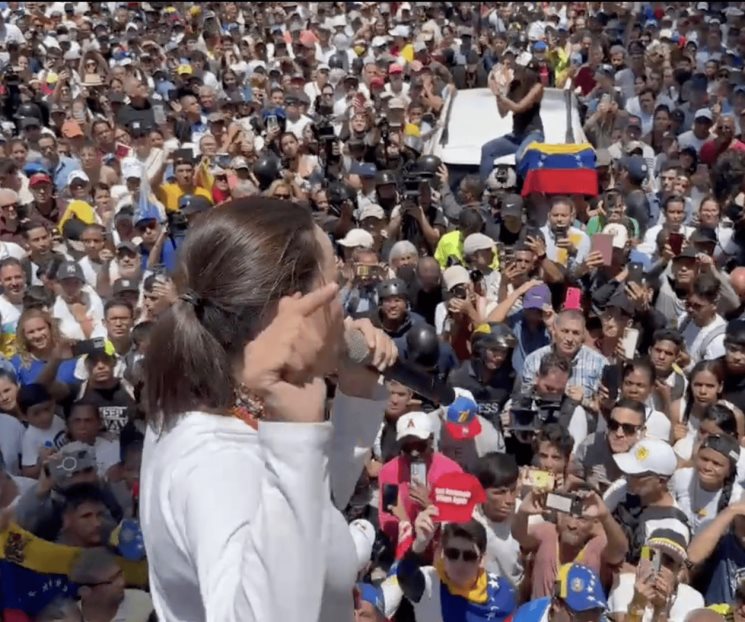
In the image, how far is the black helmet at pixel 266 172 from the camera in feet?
26.3

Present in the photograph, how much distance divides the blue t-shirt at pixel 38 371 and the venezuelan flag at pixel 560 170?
3601 mm

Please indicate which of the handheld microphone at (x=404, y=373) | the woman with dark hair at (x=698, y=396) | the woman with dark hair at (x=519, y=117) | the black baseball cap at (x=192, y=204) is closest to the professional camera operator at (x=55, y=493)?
the handheld microphone at (x=404, y=373)

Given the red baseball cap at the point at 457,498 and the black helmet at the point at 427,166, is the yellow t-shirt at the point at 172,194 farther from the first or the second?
the red baseball cap at the point at 457,498

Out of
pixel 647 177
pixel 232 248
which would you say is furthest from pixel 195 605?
pixel 647 177

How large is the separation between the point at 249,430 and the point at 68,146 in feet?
26.4

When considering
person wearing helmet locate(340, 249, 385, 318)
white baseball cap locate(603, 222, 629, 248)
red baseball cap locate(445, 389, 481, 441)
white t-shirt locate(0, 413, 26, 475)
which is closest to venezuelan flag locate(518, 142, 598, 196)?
white baseball cap locate(603, 222, 629, 248)

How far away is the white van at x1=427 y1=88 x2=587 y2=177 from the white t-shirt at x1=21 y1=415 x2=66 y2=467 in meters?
5.24

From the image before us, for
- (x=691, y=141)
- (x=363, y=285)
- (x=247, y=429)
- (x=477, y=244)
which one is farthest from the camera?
(x=691, y=141)

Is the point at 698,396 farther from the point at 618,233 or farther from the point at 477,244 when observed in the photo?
the point at 618,233

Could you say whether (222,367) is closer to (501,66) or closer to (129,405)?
(129,405)

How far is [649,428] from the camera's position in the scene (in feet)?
14.4

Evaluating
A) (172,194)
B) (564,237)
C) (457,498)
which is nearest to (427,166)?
(564,237)

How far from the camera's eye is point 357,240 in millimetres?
6293

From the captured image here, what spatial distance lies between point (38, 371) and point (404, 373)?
3.68m
